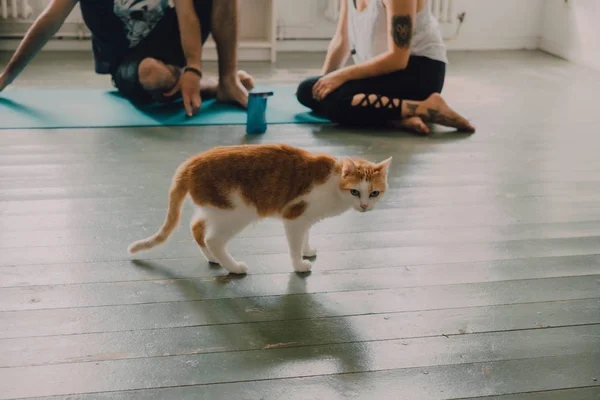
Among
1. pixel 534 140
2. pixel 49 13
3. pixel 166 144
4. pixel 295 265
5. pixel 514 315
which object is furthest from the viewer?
pixel 49 13

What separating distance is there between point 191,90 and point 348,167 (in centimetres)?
169

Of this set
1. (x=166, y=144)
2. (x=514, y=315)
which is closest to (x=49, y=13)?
(x=166, y=144)

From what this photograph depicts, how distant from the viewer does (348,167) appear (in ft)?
5.93

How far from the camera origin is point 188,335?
1649mm

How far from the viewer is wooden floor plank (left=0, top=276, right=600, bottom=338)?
1681 mm

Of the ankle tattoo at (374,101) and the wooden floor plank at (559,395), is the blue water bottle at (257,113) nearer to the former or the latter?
the ankle tattoo at (374,101)

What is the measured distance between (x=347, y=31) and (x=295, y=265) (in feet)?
6.27

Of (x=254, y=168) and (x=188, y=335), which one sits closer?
(x=188, y=335)

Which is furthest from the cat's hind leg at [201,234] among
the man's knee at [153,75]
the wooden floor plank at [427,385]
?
the man's knee at [153,75]

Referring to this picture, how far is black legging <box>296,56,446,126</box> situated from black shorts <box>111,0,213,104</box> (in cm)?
70

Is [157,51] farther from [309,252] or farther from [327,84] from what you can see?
[309,252]

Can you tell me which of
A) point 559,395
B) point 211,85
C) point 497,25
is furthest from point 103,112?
point 497,25

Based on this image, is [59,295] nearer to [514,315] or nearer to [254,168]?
[254,168]

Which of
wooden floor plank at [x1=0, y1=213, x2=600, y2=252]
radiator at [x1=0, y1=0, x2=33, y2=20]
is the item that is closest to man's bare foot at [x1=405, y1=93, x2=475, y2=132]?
wooden floor plank at [x1=0, y1=213, x2=600, y2=252]
